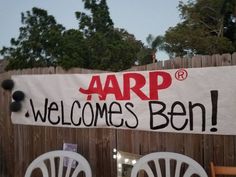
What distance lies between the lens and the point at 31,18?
65.3 ft

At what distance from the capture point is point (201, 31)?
93.1 feet

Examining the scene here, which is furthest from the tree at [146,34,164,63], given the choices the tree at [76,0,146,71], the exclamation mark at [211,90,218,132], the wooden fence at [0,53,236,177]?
the exclamation mark at [211,90,218,132]

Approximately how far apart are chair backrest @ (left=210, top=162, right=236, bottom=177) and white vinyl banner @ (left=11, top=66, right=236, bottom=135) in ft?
1.21

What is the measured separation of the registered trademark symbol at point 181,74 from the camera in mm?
3967

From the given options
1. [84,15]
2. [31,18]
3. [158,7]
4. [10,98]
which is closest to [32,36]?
[31,18]

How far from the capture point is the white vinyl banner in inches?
149

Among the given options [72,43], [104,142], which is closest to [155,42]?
[72,43]

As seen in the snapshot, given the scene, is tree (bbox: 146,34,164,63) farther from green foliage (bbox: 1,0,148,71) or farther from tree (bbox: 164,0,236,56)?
green foliage (bbox: 1,0,148,71)

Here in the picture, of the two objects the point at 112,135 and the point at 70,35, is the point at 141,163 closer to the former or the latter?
the point at 112,135

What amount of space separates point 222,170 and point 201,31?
25901 mm

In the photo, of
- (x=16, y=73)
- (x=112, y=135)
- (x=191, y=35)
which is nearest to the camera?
(x=112, y=135)

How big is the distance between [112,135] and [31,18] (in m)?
16.7

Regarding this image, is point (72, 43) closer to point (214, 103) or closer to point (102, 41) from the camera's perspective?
point (102, 41)

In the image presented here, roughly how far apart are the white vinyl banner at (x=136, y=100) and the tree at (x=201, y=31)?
23007mm
